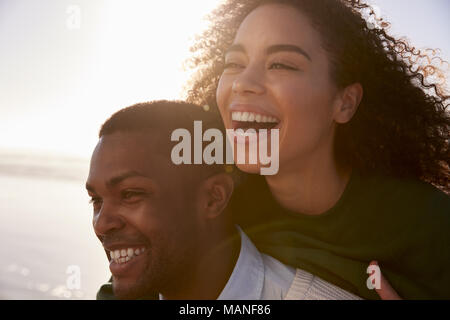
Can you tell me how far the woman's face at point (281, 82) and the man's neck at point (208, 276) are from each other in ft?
1.61

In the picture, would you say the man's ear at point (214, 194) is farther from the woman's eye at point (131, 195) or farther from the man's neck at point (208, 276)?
A: the woman's eye at point (131, 195)

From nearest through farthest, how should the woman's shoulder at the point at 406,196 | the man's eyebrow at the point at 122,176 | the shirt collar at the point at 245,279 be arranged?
the man's eyebrow at the point at 122,176
the shirt collar at the point at 245,279
the woman's shoulder at the point at 406,196

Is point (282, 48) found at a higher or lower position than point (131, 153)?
higher

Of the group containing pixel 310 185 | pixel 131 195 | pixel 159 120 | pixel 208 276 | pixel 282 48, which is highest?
pixel 282 48

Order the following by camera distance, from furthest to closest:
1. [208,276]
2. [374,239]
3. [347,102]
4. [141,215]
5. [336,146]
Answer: [336,146] < [347,102] < [374,239] < [208,276] < [141,215]

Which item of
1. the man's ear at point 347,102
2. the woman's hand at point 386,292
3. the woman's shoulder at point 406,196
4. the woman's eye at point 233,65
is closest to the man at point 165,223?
the woman's hand at point 386,292

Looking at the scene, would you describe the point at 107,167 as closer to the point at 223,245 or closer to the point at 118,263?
the point at 118,263

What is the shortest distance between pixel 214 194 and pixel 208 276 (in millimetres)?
355

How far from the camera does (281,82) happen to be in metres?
2.27

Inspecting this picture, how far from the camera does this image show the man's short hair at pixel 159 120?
1975 mm

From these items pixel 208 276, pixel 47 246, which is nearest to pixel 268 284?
pixel 208 276

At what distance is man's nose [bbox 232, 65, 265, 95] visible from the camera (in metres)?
2.24

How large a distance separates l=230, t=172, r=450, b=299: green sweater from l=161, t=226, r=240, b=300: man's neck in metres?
0.45

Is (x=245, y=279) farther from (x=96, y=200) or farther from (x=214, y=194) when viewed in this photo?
(x=96, y=200)
